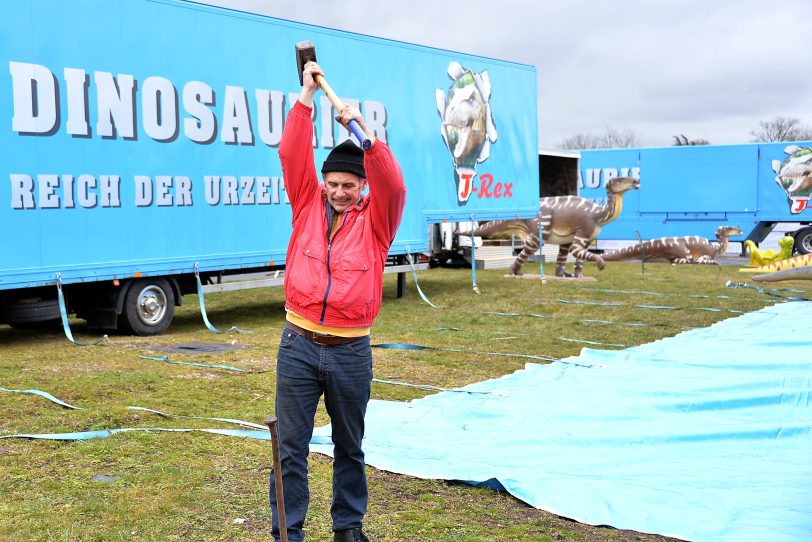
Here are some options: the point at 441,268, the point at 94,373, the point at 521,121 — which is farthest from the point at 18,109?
the point at 441,268

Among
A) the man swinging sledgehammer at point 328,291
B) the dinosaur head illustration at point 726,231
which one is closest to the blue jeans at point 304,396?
the man swinging sledgehammer at point 328,291

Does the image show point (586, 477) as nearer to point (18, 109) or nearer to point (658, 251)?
point (18, 109)

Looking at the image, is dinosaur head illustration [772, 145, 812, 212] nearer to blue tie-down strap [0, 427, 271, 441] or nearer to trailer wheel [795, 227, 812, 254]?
trailer wheel [795, 227, 812, 254]

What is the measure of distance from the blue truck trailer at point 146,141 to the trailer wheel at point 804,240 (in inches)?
622

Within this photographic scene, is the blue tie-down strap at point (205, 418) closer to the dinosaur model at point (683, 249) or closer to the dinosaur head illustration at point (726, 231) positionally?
the dinosaur model at point (683, 249)

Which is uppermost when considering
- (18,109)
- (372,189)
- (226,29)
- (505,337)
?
(226,29)

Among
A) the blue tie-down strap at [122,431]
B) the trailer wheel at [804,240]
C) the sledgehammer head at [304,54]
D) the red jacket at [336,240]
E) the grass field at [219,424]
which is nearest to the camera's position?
the red jacket at [336,240]

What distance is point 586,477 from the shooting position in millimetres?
5238

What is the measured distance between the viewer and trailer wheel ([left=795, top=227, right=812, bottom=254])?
2578 centimetres

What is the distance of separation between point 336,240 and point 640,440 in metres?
2.89

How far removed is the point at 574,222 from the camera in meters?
18.9

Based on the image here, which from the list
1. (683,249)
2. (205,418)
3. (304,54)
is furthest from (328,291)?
(683,249)

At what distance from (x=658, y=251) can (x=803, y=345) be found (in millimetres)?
16333

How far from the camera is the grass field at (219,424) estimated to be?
Answer: 180 inches
